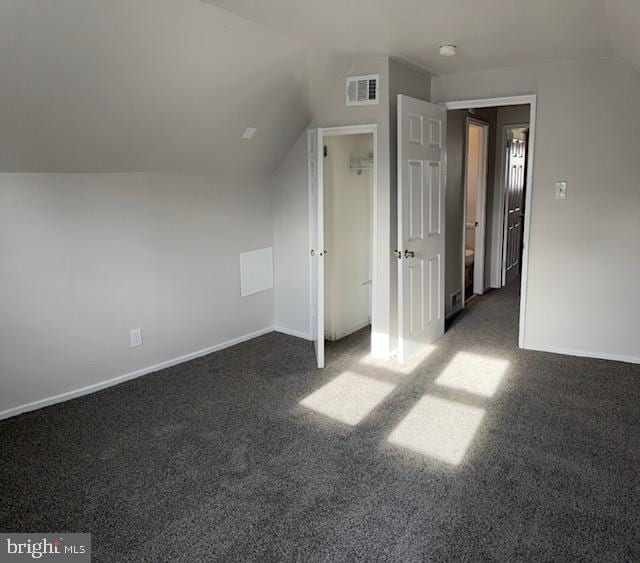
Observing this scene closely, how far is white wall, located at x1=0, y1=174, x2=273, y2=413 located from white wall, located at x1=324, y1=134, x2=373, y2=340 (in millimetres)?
690

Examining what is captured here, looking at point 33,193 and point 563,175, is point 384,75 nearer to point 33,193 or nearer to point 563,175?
point 563,175

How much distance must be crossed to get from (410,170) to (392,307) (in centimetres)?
108

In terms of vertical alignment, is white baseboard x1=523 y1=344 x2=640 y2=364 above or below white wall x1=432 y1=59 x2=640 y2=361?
below

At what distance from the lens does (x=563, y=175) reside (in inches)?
162

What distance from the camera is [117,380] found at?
3.80m

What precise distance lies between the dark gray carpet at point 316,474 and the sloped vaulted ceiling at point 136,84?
1.68m

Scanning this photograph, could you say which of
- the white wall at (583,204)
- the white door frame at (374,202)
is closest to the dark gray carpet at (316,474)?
the white wall at (583,204)

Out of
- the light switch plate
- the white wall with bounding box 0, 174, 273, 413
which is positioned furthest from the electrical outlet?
the light switch plate

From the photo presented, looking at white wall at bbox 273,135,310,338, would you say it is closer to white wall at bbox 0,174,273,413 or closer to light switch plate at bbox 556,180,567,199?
white wall at bbox 0,174,273,413

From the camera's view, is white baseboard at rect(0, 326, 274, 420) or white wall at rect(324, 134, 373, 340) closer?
white baseboard at rect(0, 326, 274, 420)

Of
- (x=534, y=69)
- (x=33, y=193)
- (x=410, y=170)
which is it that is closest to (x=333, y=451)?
(x=410, y=170)

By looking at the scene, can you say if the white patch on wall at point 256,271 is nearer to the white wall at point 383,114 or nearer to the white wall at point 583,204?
the white wall at point 383,114

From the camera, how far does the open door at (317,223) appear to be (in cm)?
382

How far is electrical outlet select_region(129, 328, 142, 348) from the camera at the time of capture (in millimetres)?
3861
